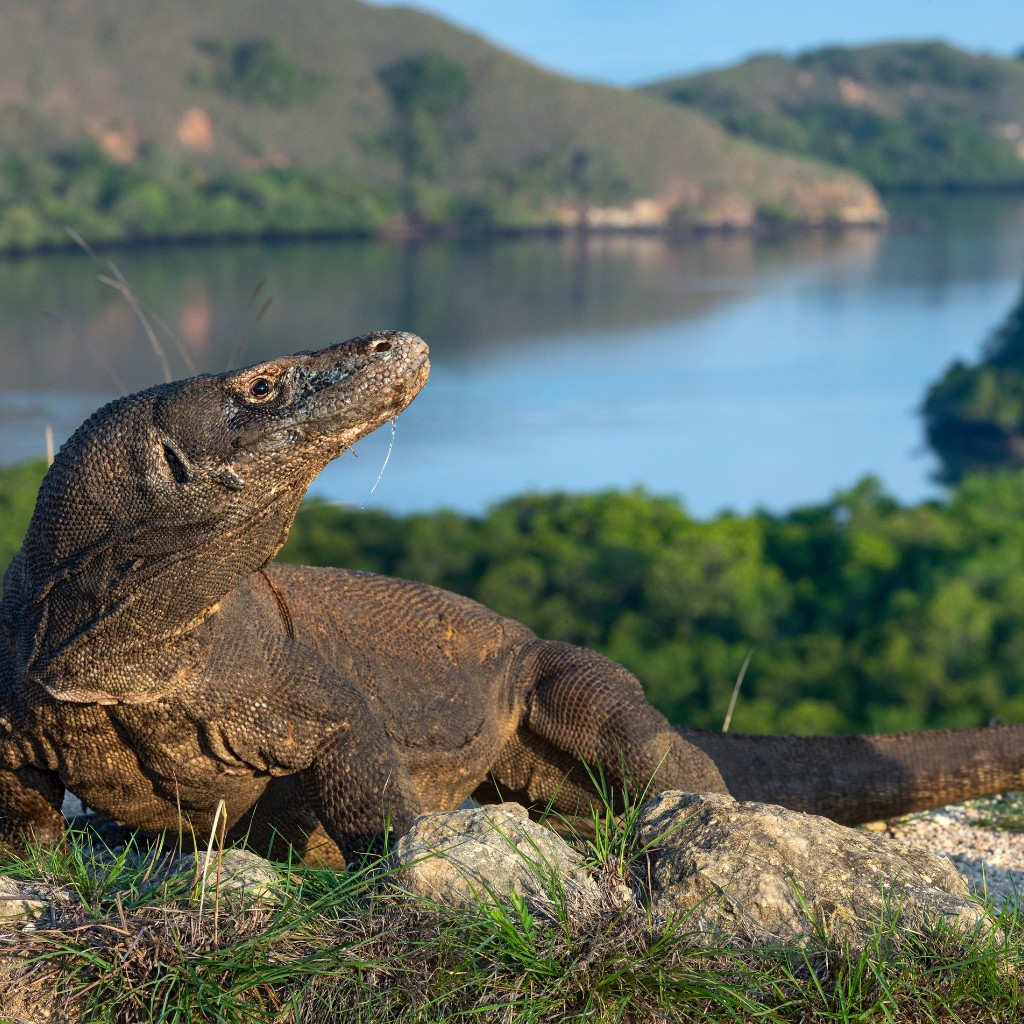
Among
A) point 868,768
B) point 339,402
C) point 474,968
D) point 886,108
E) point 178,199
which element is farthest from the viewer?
point 886,108

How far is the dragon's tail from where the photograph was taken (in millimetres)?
5180

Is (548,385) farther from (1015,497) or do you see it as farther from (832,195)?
(832,195)

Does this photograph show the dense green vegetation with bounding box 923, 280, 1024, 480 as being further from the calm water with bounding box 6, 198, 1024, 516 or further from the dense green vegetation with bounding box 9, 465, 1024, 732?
the dense green vegetation with bounding box 9, 465, 1024, 732

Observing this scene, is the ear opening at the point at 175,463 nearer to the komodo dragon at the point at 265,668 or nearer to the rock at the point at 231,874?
the komodo dragon at the point at 265,668

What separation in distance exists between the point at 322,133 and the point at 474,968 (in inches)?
3459

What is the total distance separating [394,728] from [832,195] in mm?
106142

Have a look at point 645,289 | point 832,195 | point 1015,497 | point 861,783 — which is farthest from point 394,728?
point 832,195

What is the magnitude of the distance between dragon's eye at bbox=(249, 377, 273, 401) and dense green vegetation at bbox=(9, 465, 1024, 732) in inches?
516

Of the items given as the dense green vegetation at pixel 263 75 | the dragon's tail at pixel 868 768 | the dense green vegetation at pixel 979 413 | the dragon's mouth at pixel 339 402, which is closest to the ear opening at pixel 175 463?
the dragon's mouth at pixel 339 402

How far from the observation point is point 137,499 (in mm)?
3369

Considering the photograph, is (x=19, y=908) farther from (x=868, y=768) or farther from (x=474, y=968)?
(x=868, y=768)

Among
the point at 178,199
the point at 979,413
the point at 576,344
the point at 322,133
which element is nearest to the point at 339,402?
the point at 979,413

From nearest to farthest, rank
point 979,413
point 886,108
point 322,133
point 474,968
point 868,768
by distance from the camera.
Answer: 1. point 474,968
2. point 868,768
3. point 979,413
4. point 322,133
5. point 886,108

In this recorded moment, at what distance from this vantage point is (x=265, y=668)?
387cm
